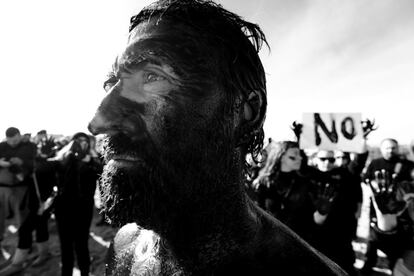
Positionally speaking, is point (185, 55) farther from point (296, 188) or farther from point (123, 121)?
point (296, 188)

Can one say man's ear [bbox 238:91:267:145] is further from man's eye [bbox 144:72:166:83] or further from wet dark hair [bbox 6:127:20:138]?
wet dark hair [bbox 6:127:20:138]

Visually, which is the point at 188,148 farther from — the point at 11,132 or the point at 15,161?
the point at 11,132

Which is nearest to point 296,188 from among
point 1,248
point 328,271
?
point 328,271

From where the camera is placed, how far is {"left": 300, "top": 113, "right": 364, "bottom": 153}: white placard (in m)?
4.22

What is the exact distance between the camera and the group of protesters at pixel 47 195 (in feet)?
13.1

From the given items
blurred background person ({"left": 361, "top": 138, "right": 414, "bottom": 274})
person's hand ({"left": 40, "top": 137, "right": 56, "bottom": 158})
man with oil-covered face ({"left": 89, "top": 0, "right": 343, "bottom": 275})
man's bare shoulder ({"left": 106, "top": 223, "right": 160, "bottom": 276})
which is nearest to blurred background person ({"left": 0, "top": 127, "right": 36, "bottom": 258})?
person's hand ({"left": 40, "top": 137, "right": 56, "bottom": 158})

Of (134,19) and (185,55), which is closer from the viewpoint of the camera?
(185,55)

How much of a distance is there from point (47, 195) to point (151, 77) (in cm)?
556

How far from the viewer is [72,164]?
4023mm

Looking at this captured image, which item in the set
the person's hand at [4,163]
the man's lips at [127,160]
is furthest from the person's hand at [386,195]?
the person's hand at [4,163]

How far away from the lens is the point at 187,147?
1.01m

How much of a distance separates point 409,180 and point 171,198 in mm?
4804

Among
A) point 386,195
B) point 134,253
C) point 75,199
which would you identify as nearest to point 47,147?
point 75,199

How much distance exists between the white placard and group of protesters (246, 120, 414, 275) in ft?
1.24
